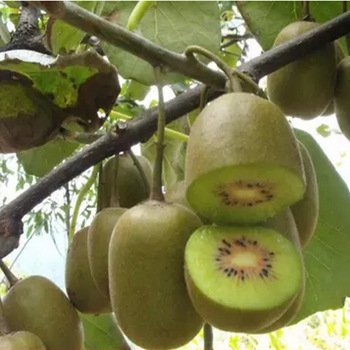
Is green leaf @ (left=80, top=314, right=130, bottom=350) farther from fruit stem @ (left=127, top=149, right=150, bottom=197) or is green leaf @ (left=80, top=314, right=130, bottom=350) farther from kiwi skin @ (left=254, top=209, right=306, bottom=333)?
kiwi skin @ (left=254, top=209, right=306, bottom=333)

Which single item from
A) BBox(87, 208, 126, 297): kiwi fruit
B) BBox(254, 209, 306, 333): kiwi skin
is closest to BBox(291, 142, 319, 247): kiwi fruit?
BBox(254, 209, 306, 333): kiwi skin

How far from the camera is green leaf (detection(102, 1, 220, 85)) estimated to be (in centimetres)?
82

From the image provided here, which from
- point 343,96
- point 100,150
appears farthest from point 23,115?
point 343,96

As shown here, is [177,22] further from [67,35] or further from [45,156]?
[45,156]

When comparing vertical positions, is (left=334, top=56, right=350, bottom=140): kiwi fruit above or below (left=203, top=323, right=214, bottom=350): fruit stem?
above

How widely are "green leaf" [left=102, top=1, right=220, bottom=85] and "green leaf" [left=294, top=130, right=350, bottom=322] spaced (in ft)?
0.53

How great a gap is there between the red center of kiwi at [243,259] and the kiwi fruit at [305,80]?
240 mm

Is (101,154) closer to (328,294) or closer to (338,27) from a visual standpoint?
(338,27)

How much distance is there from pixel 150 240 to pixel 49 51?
0.27 meters

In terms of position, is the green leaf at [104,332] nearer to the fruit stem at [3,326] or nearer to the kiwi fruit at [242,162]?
the fruit stem at [3,326]

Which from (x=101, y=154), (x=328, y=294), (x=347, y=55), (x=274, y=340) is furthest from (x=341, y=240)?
(x=274, y=340)

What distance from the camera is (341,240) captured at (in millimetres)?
920

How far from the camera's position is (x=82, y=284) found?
78 cm

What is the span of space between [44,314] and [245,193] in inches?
10.5
